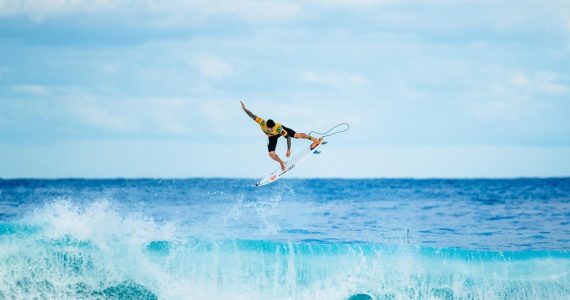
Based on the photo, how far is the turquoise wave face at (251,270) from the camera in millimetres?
16062

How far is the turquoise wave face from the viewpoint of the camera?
1606cm

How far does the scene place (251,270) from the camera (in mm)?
16750

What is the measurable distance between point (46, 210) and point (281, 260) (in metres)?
7.18

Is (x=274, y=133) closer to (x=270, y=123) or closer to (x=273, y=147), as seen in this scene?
(x=270, y=123)

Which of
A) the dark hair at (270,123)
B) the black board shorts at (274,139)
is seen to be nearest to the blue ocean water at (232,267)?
the black board shorts at (274,139)

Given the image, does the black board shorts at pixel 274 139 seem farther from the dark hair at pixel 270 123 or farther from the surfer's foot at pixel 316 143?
the surfer's foot at pixel 316 143

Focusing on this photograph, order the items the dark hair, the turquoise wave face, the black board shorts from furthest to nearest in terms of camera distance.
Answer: the black board shorts → the turquoise wave face → the dark hair

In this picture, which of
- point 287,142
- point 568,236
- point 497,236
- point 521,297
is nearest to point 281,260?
point 287,142

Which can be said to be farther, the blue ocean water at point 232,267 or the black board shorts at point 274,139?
the black board shorts at point 274,139

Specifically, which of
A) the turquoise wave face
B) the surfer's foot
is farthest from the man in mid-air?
the turquoise wave face

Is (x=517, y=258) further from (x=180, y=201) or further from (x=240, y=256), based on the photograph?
(x=180, y=201)

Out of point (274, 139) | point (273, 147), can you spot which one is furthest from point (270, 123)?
point (273, 147)

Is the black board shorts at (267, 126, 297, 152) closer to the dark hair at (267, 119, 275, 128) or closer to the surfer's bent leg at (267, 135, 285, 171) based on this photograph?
the surfer's bent leg at (267, 135, 285, 171)

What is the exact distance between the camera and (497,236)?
75.7ft
